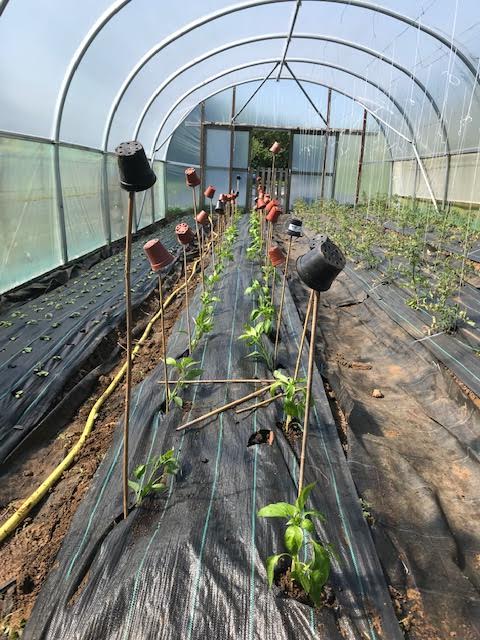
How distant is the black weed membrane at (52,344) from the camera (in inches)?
141

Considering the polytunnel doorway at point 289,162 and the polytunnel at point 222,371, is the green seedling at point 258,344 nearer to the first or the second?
the polytunnel at point 222,371

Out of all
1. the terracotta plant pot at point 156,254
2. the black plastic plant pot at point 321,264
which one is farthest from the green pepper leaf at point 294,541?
the terracotta plant pot at point 156,254

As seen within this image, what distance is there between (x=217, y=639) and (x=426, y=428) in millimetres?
2470

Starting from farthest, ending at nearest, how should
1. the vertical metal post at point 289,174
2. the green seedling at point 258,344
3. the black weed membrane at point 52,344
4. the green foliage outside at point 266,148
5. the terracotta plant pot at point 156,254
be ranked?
1. the green foliage outside at point 266,148
2. the vertical metal post at point 289,174
3. the green seedling at point 258,344
4. the black weed membrane at point 52,344
5. the terracotta plant pot at point 156,254

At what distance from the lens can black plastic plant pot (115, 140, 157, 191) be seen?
5.43 feet

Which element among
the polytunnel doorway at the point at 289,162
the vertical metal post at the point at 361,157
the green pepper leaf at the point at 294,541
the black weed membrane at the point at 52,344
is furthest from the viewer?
the polytunnel doorway at the point at 289,162

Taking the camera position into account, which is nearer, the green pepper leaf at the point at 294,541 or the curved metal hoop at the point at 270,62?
the green pepper leaf at the point at 294,541

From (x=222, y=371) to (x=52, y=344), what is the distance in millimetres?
2052

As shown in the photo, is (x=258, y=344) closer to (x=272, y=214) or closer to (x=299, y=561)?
(x=272, y=214)

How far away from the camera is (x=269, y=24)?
940 cm

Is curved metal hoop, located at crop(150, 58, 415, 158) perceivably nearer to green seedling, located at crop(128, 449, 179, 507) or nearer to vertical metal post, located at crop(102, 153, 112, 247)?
vertical metal post, located at crop(102, 153, 112, 247)

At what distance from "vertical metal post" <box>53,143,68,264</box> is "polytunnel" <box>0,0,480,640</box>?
0.03 m

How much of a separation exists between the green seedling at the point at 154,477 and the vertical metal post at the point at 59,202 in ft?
19.0

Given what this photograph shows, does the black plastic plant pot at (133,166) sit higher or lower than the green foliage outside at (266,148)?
lower
